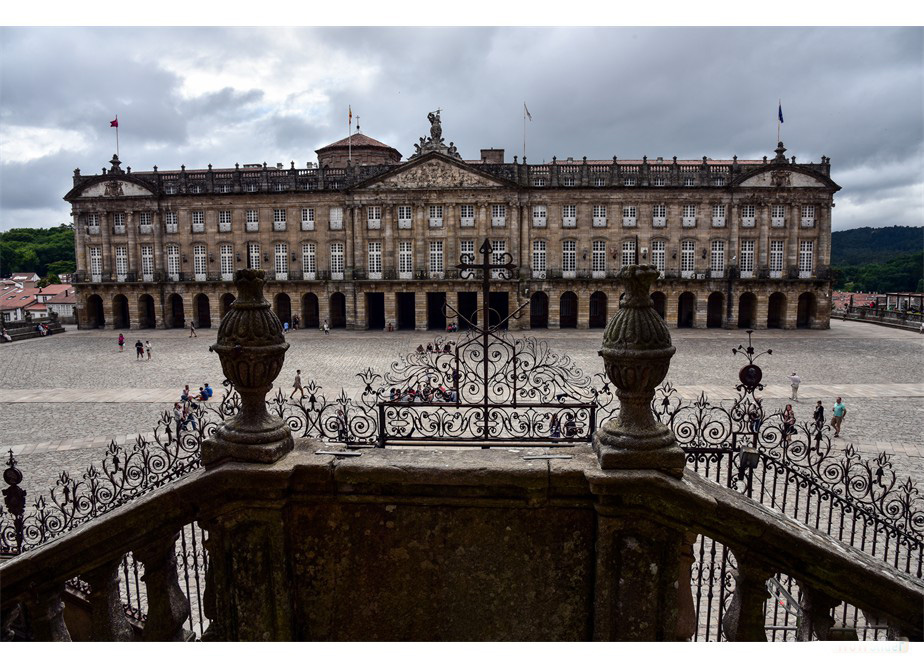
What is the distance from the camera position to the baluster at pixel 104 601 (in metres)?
3.21

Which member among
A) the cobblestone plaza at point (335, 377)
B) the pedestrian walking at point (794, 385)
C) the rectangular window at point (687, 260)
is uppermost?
the rectangular window at point (687, 260)

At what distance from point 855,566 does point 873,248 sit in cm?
17073

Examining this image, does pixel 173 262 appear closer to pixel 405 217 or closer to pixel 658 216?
pixel 405 217

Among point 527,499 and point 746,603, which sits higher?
point 527,499

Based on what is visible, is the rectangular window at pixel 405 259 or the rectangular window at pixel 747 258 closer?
the rectangular window at pixel 747 258

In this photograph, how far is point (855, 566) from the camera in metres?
2.85

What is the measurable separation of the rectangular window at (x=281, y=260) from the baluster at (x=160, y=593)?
41956mm

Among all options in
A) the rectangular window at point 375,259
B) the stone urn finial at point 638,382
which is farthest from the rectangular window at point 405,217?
the stone urn finial at point 638,382

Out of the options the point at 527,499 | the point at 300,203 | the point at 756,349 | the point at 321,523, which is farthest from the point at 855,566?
the point at 300,203

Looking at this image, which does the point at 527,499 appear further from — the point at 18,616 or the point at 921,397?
the point at 921,397

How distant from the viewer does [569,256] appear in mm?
41969

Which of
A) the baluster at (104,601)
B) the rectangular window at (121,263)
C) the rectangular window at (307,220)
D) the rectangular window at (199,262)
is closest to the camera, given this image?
the baluster at (104,601)

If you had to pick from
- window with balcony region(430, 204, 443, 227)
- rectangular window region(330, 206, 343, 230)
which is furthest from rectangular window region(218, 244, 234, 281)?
window with balcony region(430, 204, 443, 227)

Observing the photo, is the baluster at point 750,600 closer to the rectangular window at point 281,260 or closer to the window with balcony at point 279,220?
the rectangular window at point 281,260
